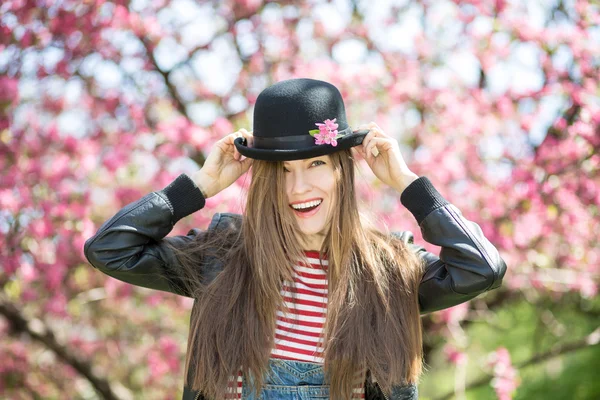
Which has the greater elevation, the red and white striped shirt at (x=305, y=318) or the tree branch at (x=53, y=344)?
the red and white striped shirt at (x=305, y=318)

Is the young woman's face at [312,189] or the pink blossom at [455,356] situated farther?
the pink blossom at [455,356]

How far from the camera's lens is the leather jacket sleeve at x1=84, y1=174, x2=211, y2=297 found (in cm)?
→ 192

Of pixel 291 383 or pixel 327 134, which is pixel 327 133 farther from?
pixel 291 383

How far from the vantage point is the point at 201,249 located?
2.04m

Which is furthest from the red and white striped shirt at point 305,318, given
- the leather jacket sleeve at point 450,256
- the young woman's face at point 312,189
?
the leather jacket sleeve at point 450,256

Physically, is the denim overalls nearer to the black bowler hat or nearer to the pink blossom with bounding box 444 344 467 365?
the black bowler hat

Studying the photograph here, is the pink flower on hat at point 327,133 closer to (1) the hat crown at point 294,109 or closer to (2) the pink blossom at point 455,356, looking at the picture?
(1) the hat crown at point 294,109

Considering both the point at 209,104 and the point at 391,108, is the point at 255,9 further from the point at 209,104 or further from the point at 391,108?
the point at 391,108

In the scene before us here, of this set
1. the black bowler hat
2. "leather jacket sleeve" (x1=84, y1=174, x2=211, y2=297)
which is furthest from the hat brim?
"leather jacket sleeve" (x1=84, y1=174, x2=211, y2=297)

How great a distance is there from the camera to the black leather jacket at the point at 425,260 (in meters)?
1.86

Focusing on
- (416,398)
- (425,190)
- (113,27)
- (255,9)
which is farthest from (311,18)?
(416,398)

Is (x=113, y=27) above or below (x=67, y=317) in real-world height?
above

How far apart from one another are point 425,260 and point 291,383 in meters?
0.51

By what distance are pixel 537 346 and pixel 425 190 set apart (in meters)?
2.98
